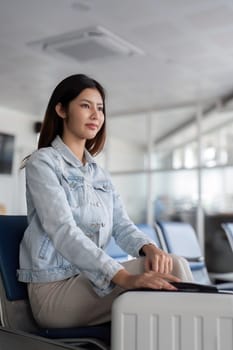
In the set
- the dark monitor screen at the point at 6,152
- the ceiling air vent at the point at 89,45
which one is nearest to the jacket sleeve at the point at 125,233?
the ceiling air vent at the point at 89,45

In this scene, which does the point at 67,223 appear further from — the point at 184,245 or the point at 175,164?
the point at 175,164

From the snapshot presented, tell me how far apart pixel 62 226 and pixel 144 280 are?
28 centimetres

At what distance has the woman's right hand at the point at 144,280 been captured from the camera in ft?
3.60

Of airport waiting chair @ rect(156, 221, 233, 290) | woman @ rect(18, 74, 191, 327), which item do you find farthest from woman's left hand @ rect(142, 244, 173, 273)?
airport waiting chair @ rect(156, 221, 233, 290)

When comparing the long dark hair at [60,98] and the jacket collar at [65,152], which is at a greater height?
the long dark hair at [60,98]

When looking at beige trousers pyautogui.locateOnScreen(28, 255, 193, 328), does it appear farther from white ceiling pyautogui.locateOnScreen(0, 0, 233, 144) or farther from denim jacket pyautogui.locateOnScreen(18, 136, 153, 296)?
white ceiling pyautogui.locateOnScreen(0, 0, 233, 144)

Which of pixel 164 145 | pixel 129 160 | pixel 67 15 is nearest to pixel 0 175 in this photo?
pixel 129 160

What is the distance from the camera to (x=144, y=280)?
3.68 feet

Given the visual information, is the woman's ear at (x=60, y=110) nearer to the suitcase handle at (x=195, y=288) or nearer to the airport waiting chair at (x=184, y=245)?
the suitcase handle at (x=195, y=288)

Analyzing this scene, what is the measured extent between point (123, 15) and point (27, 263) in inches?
157

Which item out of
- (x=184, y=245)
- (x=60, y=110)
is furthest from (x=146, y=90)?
(x=60, y=110)

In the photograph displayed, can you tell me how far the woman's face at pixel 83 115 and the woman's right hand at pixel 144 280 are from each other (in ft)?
1.71

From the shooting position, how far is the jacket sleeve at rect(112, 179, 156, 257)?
59.3 inches

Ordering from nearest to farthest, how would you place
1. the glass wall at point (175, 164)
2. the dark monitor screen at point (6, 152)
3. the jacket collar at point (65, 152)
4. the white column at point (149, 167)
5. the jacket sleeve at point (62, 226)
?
the jacket sleeve at point (62, 226), the jacket collar at point (65, 152), the glass wall at point (175, 164), the dark monitor screen at point (6, 152), the white column at point (149, 167)
